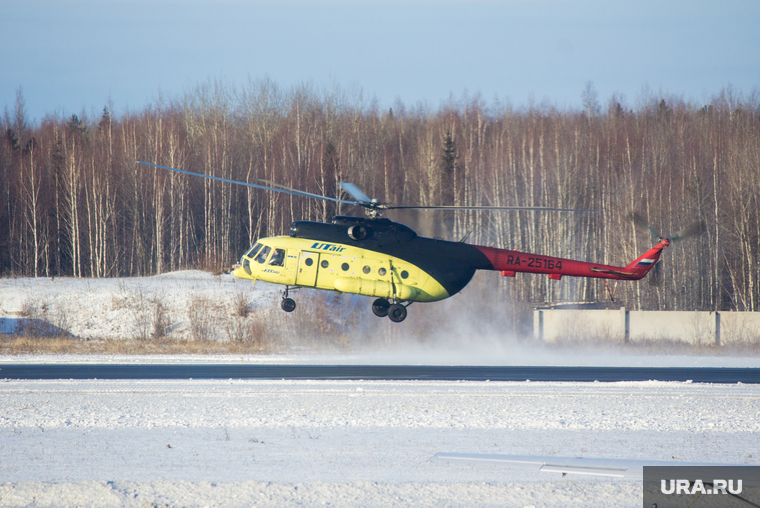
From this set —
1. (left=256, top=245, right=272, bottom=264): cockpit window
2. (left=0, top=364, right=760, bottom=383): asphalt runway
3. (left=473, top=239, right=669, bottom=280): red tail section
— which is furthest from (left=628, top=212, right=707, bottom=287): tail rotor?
(left=256, top=245, right=272, bottom=264): cockpit window

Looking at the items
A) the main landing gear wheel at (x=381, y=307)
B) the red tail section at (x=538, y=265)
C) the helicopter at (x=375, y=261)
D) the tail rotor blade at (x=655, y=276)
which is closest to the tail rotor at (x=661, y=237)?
the tail rotor blade at (x=655, y=276)

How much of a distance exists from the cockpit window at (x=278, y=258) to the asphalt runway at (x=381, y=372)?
10.8 ft

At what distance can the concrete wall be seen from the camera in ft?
103

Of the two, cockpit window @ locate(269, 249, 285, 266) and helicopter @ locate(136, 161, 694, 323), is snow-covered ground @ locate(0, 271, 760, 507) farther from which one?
cockpit window @ locate(269, 249, 285, 266)

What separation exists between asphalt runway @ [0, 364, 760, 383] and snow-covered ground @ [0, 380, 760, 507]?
1.53 m

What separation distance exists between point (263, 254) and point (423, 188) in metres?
28.3

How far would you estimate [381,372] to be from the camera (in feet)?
65.0

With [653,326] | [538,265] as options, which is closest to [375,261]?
[538,265]

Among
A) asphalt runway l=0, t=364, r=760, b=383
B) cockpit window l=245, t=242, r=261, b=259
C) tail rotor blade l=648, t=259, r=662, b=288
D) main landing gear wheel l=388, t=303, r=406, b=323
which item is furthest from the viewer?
tail rotor blade l=648, t=259, r=662, b=288

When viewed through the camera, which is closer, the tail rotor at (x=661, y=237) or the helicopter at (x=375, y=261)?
the helicopter at (x=375, y=261)

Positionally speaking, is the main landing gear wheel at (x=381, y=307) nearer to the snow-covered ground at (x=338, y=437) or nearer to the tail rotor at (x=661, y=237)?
the snow-covered ground at (x=338, y=437)

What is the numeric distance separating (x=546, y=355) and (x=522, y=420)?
1604 cm

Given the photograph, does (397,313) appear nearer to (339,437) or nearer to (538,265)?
(538,265)

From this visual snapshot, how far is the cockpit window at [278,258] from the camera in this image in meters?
19.3
